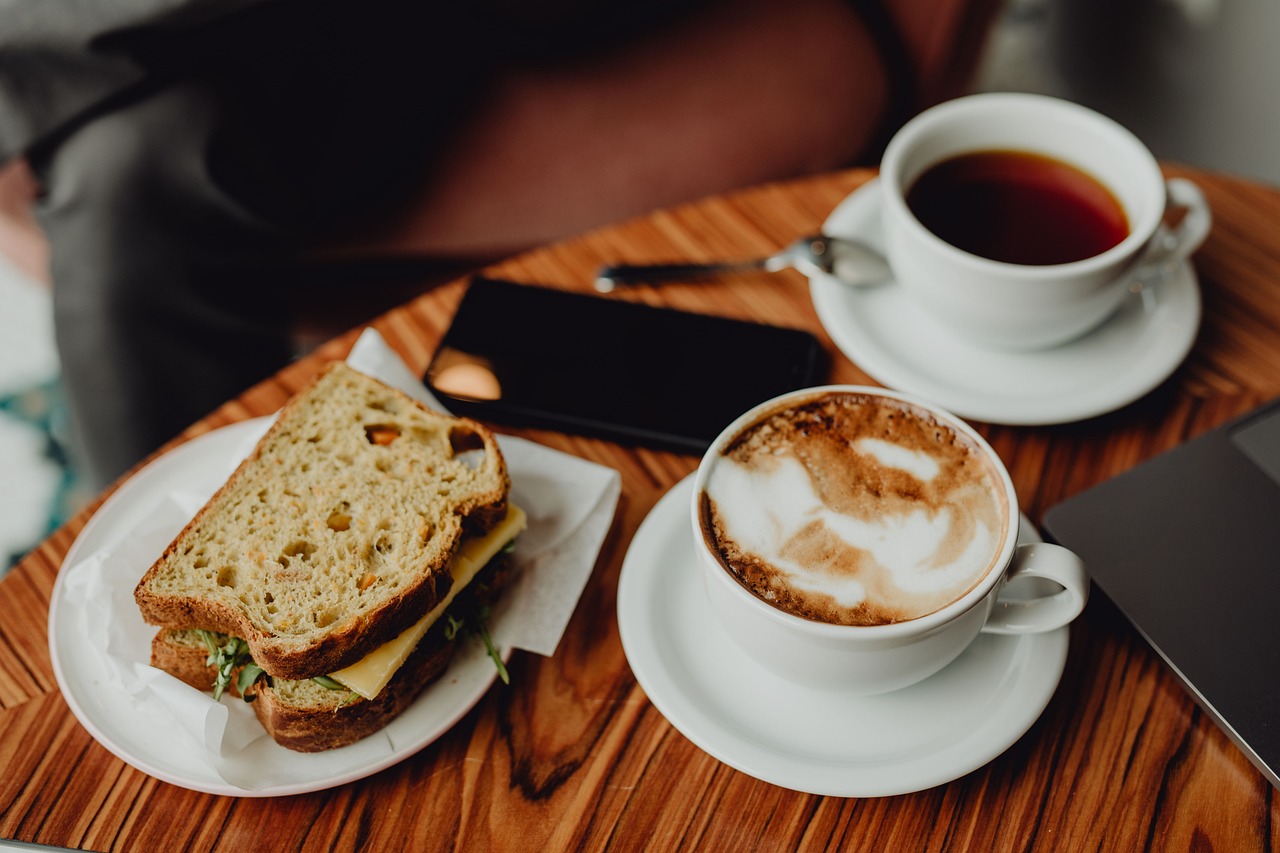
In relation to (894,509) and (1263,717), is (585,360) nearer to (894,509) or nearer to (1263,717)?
(894,509)

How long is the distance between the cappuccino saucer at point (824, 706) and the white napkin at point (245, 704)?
62mm

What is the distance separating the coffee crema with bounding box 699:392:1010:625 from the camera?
521 mm

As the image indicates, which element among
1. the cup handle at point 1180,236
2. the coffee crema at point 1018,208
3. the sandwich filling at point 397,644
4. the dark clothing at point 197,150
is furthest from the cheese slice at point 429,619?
the dark clothing at point 197,150

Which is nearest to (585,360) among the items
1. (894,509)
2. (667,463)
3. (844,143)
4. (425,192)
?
(667,463)

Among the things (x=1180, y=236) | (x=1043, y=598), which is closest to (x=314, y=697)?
(x=1043, y=598)

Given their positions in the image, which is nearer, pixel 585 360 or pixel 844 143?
pixel 585 360

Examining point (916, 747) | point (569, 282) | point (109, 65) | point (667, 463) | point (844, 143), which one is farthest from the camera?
point (844, 143)

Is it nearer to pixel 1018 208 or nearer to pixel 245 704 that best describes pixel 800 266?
pixel 1018 208

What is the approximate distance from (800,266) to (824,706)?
14.8 inches

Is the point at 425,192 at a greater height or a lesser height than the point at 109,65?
lesser

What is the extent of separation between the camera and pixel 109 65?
103cm

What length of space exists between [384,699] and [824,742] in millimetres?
240

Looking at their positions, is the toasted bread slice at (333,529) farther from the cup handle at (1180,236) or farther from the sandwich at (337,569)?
the cup handle at (1180,236)

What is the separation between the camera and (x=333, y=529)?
0.62 meters
